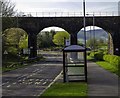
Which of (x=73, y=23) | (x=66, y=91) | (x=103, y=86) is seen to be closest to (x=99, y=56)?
(x=73, y=23)

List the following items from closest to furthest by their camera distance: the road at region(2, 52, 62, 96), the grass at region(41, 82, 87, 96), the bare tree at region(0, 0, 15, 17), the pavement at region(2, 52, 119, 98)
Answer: the grass at region(41, 82, 87, 96)
the pavement at region(2, 52, 119, 98)
the road at region(2, 52, 62, 96)
the bare tree at region(0, 0, 15, 17)

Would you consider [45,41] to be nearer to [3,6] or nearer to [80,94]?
[3,6]

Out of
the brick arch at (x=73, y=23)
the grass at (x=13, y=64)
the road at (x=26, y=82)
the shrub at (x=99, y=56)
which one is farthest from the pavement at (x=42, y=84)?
the shrub at (x=99, y=56)

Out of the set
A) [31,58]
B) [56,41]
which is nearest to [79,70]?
[31,58]

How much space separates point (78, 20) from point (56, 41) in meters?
60.8

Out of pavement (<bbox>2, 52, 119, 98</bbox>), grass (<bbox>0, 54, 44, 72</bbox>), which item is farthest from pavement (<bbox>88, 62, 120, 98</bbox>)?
grass (<bbox>0, 54, 44, 72</bbox>)

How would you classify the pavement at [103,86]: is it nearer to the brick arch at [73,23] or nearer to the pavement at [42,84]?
the pavement at [42,84]

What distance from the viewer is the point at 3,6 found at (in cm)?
5097

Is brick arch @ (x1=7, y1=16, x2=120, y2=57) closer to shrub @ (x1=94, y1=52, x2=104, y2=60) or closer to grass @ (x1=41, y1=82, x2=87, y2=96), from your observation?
shrub @ (x1=94, y1=52, x2=104, y2=60)

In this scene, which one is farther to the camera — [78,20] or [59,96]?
[78,20]

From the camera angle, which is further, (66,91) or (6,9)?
(6,9)

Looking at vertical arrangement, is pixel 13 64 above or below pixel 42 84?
below

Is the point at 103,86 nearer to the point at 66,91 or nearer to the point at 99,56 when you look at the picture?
the point at 66,91

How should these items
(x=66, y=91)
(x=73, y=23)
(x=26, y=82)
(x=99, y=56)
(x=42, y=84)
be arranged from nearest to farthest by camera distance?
1. (x=66, y=91)
2. (x=42, y=84)
3. (x=26, y=82)
4. (x=73, y=23)
5. (x=99, y=56)
